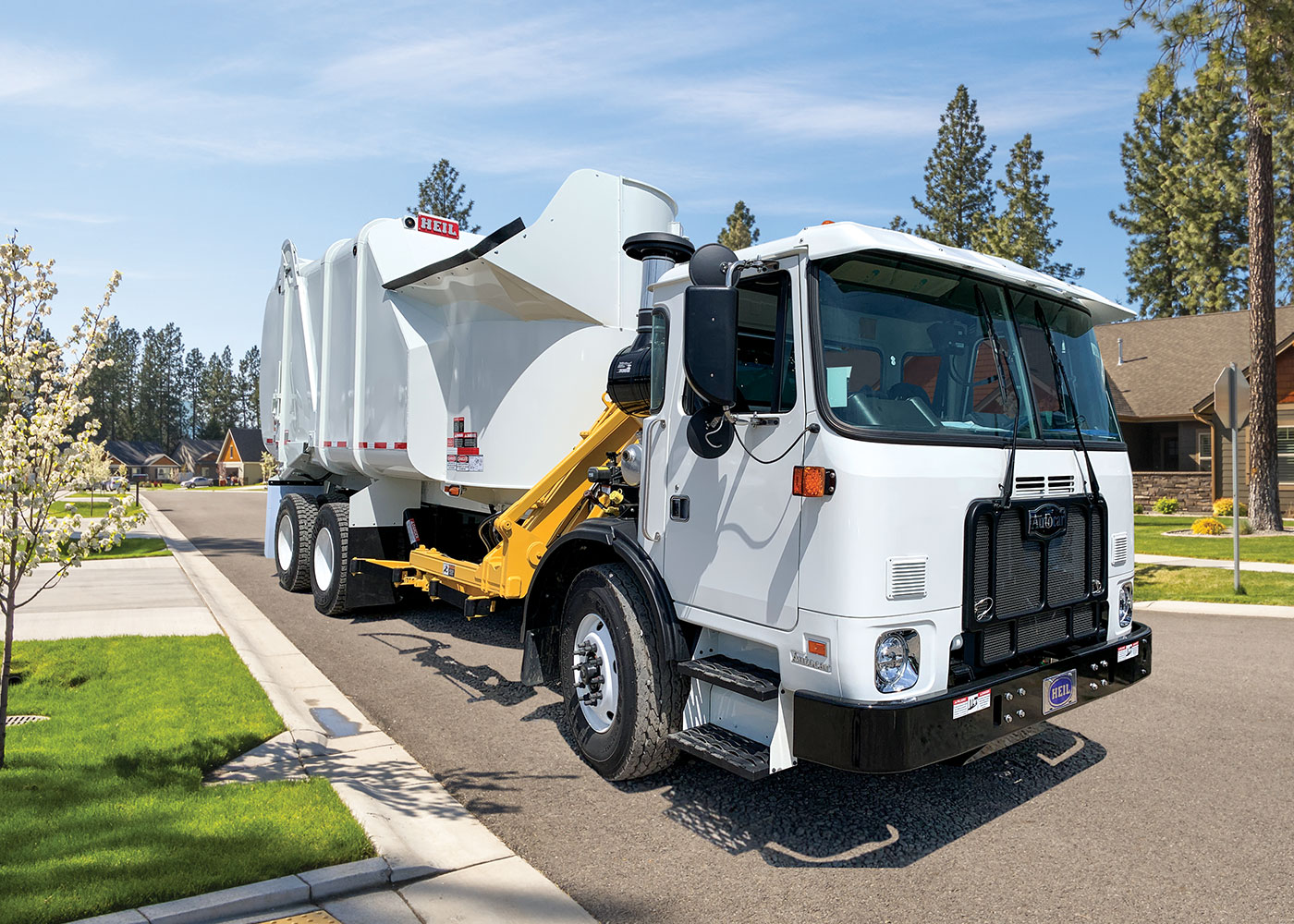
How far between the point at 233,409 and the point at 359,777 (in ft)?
443

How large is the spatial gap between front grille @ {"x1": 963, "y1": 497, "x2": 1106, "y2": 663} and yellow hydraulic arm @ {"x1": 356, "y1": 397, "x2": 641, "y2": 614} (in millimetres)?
2394

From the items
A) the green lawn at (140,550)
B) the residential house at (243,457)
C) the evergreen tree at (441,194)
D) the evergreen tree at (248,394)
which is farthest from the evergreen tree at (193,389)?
the green lawn at (140,550)

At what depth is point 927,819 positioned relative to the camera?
13.9 feet

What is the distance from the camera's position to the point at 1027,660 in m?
4.02

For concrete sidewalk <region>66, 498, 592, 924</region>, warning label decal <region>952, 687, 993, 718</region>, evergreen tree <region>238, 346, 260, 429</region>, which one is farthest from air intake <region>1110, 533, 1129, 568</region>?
evergreen tree <region>238, 346, 260, 429</region>

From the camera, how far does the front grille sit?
3744 millimetres

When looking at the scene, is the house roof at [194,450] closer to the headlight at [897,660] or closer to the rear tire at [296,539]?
the rear tire at [296,539]

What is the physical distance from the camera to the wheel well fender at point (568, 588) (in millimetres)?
4363

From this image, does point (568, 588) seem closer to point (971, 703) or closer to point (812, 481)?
point (812, 481)

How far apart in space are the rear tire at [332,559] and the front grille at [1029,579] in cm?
654

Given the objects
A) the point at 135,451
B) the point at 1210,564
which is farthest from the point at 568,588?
the point at 135,451

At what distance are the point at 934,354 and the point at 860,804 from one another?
2232 millimetres

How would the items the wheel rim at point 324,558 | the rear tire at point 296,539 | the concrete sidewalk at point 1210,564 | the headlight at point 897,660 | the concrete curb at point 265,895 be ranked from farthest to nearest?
1. the concrete sidewalk at point 1210,564
2. the rear tire at point 296,539
3. the wheel rim at point 324,558
4. the headlight at point 897,660
5. the concrete curb at point 265,895

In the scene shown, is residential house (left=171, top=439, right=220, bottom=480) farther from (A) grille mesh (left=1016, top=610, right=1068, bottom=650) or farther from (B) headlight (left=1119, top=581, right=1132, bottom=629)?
(A) grille mesh (left=1016, top=610, right=1068, bottom=650)
